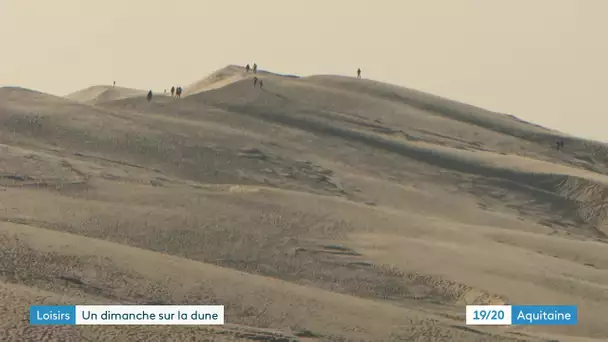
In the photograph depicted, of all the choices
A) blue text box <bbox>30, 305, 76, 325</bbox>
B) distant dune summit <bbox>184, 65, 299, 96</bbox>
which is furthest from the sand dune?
distant dune summit <bbox>184, 65, 299, 96</bbox>

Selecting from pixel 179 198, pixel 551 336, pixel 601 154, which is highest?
pixel 601 154

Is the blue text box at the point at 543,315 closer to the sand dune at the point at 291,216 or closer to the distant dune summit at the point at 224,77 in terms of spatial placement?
the sand dune at the point at 291,216

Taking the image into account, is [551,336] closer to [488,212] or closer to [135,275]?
[135,275]

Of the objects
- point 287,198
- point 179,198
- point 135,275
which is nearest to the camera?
point 135,275

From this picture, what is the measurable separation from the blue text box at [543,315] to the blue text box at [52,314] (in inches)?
414

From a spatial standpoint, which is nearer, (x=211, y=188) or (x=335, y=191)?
(x=211, y=188)

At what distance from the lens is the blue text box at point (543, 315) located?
58.1ft

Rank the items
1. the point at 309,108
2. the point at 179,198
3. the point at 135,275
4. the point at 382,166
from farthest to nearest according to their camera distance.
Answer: the point at 309,108, the point at 382,166, the point at 179,198, the point at 135,275

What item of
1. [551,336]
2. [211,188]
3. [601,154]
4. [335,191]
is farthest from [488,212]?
[601,154]

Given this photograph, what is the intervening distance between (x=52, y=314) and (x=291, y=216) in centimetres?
1226

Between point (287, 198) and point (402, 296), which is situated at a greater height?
point (287, 198)

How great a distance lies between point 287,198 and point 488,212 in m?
10.5

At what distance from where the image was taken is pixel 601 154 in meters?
47.1

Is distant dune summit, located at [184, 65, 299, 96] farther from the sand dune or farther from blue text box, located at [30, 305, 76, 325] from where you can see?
blue text box, located at [30, 305, 76, 325]
